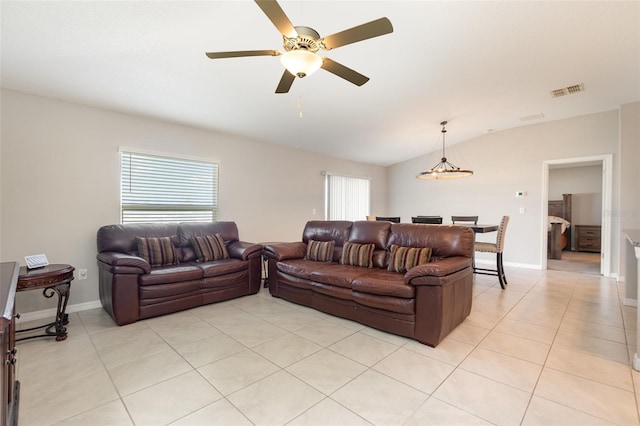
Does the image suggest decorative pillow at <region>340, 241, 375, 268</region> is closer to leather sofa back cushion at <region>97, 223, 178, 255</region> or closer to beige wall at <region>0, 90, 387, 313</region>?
Result: beige wall at <region>0, 90, 387, 313</region>

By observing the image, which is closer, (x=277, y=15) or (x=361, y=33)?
(x=277, y=15)

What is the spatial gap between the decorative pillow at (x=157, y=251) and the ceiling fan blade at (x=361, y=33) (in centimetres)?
305

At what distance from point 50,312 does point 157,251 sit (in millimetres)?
1249

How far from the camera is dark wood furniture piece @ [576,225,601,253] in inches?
297

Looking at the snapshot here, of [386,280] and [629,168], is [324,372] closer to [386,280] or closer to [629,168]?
[386,280]

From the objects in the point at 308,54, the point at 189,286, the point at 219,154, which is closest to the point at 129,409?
the point at 189,286

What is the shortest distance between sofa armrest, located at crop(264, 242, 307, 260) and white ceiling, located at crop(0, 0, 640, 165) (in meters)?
1.91

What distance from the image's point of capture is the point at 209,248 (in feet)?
12.7

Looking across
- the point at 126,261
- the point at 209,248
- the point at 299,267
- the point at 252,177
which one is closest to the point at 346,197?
the point at 252,177

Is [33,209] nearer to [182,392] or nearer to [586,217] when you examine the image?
[182,392]

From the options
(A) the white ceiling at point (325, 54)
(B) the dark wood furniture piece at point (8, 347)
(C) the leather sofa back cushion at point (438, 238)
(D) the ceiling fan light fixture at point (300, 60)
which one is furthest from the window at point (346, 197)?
(B) the dark wood furniture piece at point (8, 347)

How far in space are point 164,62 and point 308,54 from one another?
1752mm

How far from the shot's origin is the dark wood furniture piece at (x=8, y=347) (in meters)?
1.14

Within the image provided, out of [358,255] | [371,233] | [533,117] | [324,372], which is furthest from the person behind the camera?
[533,117]
